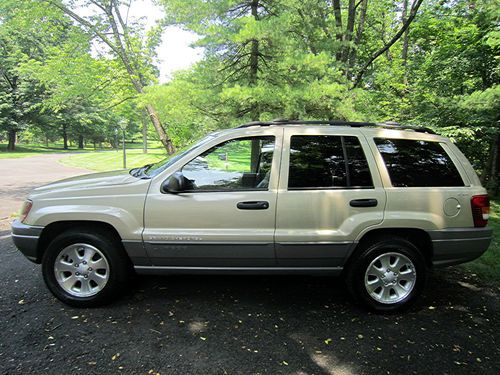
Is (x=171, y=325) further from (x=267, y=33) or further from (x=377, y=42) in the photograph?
(x=377, y=42)

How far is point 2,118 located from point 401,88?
37.9 meters

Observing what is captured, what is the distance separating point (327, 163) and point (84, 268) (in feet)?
8.78

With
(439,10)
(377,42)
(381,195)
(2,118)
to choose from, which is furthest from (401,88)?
(2,118)

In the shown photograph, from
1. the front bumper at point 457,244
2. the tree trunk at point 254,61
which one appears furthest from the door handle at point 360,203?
the tree trunk at point 254,61

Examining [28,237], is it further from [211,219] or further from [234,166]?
[234,166]

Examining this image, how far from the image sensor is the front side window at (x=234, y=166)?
131 inches

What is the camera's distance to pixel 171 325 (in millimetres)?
3096

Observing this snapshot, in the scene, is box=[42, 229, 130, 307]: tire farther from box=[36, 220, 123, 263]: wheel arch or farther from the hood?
the hood

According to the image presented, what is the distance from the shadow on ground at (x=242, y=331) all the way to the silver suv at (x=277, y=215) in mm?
303

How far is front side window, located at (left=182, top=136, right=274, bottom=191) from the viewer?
334 centimetres

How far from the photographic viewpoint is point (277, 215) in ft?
10.7

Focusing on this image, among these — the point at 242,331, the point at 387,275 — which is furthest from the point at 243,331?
the point at 387,275

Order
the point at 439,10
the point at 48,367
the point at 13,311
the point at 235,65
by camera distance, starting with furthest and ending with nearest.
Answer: the point at 439,10
the point at 235,65
the point at 13,311
the point at 48,367

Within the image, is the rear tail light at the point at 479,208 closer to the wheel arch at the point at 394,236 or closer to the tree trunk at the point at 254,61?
the wheel arch at the point at 394,236
